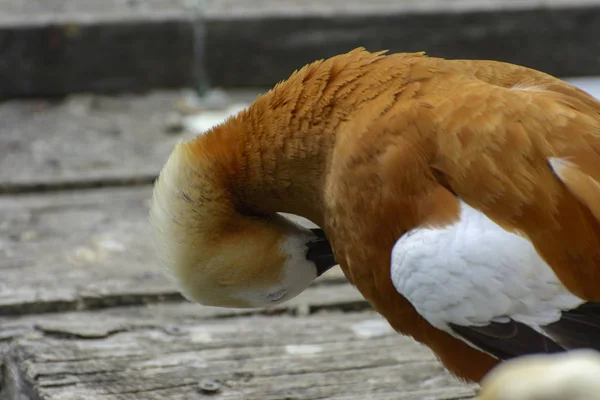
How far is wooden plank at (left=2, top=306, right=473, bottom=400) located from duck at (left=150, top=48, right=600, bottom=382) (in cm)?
19

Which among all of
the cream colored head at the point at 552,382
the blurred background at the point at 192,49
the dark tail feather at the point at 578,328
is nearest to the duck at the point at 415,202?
the dark tail feather at the point at 578,328

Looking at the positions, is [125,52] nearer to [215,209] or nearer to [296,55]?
[296,55]

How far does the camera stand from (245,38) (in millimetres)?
3816

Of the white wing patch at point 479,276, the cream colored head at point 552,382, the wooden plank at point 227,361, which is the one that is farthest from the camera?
the wooden plank at point 227,361

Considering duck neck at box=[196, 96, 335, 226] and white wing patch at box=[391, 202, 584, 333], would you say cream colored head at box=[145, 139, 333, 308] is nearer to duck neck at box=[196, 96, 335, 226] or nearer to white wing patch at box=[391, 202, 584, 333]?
duck neck at box=[196, 96, 335, 226]

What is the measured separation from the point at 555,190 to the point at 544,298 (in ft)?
0.71

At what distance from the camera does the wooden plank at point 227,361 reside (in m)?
2.24

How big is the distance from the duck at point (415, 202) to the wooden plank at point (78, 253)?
1.54 ft

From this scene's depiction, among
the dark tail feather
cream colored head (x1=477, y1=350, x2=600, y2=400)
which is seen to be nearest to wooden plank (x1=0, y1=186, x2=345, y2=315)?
the dark tail feather

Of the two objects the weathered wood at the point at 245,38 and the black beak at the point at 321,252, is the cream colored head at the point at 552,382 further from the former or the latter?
the weathered wood at the point at 245,38

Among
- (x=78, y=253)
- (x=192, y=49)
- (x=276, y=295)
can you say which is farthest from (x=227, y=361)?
(x=192, y=49)

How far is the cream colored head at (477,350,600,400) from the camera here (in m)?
1.06

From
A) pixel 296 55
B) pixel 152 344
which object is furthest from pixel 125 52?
pixel 152 344

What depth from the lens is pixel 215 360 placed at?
2.38 metres
